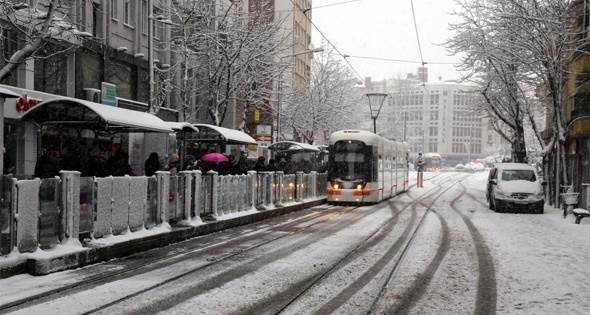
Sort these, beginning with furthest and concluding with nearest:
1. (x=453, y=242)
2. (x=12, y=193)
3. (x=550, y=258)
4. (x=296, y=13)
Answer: (x=296, y=13)
(x=453, y=242)
(x=550, y=258)
(x=12, y=193)

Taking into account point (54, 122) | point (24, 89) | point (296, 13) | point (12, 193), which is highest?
point (296, 13)

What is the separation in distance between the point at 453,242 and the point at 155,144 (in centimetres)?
1842

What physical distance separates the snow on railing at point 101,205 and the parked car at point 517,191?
11.2 m

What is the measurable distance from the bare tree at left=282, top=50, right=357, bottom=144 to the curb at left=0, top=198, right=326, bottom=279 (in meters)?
33.5

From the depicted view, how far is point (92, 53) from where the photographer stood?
25.0 meters

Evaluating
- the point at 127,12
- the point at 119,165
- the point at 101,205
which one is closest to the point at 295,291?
the point at 101,205

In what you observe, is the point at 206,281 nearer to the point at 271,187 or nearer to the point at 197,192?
the point at 197,192

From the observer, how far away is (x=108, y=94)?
2548 centimetres

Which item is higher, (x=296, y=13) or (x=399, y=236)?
(x=296, y=13)

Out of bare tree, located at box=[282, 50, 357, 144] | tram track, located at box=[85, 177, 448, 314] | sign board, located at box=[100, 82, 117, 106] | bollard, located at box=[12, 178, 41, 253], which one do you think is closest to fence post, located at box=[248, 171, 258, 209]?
tram track, located at box=[85, 177, 448, 314]

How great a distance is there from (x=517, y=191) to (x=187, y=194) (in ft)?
47.4

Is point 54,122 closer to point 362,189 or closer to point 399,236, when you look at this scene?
point 399,236

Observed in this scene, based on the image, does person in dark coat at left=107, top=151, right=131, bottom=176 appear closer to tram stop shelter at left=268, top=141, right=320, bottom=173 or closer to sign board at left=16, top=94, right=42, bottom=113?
sign board at left=16, top=94, right=42, bottom=113

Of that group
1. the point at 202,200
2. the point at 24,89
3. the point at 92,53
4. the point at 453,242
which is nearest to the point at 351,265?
the point at 453,242
